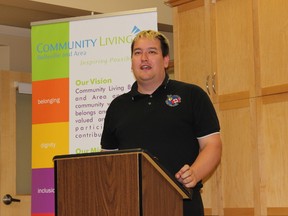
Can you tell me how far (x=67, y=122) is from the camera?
396cm

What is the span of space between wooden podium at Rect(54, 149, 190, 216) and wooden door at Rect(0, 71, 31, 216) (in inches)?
143

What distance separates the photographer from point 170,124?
2.33 meters

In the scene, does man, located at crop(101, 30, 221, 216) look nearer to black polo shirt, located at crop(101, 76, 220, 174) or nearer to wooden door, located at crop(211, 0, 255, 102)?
black polo shirt, located at crop(101, 76, 220, 174)

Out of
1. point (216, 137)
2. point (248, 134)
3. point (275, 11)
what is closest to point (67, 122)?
point (248, 134)

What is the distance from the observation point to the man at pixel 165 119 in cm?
229

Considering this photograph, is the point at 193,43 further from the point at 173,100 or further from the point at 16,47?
the point at 16,47

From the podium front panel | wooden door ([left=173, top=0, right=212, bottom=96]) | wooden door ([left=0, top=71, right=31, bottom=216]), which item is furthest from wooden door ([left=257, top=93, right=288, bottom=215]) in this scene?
wooden door ([left=0, top=71, right=31, bottom=216])

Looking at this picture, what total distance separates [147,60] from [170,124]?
273 millimetres

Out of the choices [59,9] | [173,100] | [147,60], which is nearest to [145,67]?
[147,60]

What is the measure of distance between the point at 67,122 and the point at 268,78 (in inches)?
52.4

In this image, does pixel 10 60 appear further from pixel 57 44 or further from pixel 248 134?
pixel 248 134

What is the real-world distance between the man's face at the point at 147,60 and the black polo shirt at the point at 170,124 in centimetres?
7

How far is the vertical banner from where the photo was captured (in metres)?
3.88

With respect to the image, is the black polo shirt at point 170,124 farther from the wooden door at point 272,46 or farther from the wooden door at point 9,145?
the wooden door at point 9,145
